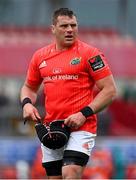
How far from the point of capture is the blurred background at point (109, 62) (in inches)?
537

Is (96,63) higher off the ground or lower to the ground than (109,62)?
higher

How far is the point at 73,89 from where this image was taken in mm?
8562

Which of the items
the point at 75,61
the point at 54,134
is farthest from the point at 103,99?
the point at 54,134

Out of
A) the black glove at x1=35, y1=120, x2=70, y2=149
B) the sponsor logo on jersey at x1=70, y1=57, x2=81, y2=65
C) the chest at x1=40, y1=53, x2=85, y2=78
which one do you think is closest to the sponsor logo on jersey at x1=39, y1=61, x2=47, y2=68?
the chest at x1=40, y1=53, x2=85, y2=78

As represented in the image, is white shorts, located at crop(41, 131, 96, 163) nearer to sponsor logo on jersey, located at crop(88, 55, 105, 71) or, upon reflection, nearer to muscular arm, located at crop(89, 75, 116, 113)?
muscular arm, located at crop(89, 75, 116, 113)

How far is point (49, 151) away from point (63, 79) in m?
0.69

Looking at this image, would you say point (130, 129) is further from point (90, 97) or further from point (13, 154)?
point (90, 97)

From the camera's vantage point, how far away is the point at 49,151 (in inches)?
Answer: 344

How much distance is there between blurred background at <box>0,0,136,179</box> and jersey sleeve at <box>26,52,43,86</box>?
14.3 ft

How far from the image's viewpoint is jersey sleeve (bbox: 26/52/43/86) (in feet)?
29.1

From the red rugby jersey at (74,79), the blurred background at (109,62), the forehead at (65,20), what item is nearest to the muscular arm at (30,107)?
the red rugby jersey at (74,79)

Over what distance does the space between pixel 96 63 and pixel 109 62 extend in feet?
37.3

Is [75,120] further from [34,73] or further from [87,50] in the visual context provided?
[34,73]

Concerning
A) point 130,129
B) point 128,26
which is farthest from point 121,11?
point 130,129
